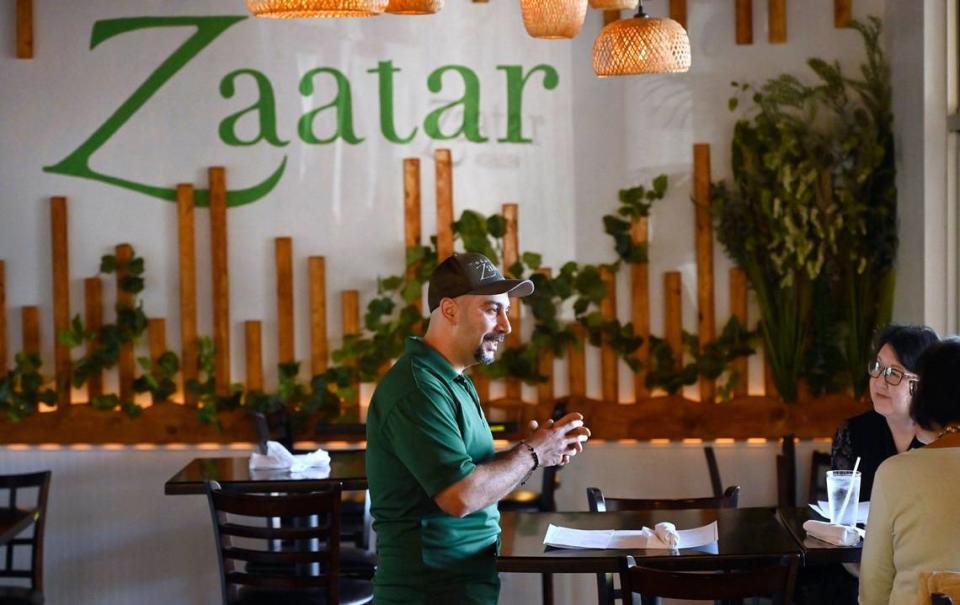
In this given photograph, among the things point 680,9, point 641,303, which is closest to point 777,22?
point 680,9

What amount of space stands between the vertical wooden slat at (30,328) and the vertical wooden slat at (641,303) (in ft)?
10.2

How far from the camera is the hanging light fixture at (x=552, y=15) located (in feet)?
15.3

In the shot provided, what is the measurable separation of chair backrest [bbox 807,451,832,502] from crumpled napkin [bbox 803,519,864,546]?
7.76 feet

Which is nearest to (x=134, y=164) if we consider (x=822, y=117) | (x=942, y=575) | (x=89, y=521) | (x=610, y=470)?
(x=89, y=521)

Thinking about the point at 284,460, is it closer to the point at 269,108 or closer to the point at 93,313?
the point at 93,313

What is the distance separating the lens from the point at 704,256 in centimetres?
692

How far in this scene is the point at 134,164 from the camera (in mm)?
7066

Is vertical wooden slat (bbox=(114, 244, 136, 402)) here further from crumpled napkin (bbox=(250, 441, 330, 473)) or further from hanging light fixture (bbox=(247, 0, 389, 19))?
hanging light fixture (bbox=(247, 0, 389, 19))

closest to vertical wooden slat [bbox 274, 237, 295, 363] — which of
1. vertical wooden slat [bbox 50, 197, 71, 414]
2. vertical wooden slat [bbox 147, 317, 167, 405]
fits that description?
vertical wooden slat [bbox 147, 317, 167, 405]

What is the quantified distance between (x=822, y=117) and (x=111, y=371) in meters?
3.89

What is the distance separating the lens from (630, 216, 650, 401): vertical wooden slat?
694cm

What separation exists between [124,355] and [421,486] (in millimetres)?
3932

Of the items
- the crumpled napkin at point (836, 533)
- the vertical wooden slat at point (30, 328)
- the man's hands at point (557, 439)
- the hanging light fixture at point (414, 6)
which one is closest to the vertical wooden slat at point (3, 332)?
the vertical wooden slat at point (30, 328)

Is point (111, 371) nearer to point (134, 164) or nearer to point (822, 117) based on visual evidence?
point (134, 164)
